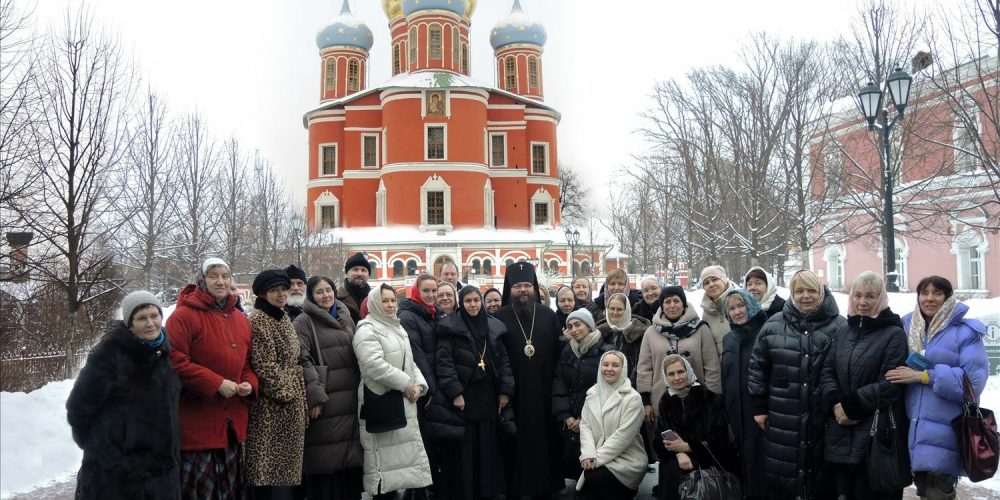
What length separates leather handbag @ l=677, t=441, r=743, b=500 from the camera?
208 inches

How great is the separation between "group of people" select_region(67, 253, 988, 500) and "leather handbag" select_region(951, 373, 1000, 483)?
2.9 inches

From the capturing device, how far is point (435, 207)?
37.8 m

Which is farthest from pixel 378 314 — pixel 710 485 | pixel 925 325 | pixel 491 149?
pixel 491 149

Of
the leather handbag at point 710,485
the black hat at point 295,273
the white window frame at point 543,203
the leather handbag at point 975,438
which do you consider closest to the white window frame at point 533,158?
the white window frame at point 543,203

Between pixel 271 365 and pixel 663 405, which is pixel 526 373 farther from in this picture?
pixel 271 365

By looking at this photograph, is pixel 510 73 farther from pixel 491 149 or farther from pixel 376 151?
pixel 376 151

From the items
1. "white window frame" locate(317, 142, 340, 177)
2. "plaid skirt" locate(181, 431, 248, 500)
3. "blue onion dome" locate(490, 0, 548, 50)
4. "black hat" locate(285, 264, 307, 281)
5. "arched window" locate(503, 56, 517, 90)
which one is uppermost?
"blue onion dome" locate(490, 0, 548, 50)

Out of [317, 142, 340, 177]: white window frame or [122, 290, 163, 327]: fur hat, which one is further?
[317, 142, 340, 177]: white window frame

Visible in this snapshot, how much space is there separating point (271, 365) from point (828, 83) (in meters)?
20.5

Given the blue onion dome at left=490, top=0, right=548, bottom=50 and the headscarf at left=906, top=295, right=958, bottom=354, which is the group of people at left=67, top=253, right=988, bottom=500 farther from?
the blue onion dome at left=490, top=0, right=548, bottom=50

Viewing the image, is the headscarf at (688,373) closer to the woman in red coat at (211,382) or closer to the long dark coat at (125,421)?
the woman in red coat at (211,382)

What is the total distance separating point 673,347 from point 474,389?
5.44 feet

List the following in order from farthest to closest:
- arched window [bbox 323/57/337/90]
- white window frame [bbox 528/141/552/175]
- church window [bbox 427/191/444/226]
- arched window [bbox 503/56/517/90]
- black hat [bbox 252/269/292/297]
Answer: arched window [bbox 323/57/337/90]
arched window [bbox 503/56/517/90]
white window frame [bbox 528/141/552/175]
church window [bbox 427/191/444/226]
black hat [bbox 252/269/292/297]

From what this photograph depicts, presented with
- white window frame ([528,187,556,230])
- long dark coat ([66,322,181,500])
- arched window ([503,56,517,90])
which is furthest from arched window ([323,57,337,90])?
long dark coat ([66,322,181,500])
